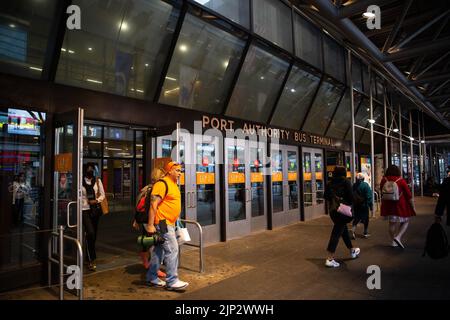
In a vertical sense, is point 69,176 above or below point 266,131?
below

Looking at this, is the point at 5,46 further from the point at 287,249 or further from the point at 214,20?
the point at 287,249

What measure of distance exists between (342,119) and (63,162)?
10.8 meters

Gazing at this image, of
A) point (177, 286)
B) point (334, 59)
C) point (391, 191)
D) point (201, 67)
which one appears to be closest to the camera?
point (177, 286)

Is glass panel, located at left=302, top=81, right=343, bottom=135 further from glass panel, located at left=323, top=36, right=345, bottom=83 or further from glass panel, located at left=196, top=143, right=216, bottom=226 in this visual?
glass panel, located at left=196, top=143, right=216, bottom=226

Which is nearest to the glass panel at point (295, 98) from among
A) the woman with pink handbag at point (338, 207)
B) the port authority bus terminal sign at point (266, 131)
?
the port authority bus terminal sign at point (266, 131)

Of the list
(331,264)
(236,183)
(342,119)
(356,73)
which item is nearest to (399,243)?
(331,264)

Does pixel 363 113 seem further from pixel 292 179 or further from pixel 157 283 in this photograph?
→ pixel 157 283

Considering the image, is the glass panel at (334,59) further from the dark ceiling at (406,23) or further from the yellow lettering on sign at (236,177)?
the yellow lettering on sign at (236,177)

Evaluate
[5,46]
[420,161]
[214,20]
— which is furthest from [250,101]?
[420,161]

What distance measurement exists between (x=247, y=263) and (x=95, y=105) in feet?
11.5

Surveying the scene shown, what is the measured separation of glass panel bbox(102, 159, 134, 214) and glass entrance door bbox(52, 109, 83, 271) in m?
10.5

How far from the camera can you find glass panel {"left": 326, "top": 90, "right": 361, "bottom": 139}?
1191cm

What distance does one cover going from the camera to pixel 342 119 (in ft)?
40.8

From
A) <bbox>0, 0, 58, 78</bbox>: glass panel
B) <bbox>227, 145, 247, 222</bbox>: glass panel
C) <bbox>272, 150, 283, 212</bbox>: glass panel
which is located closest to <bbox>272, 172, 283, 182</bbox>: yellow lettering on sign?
<bbox>272, 150, 283, 212</bbox>: glass panel
